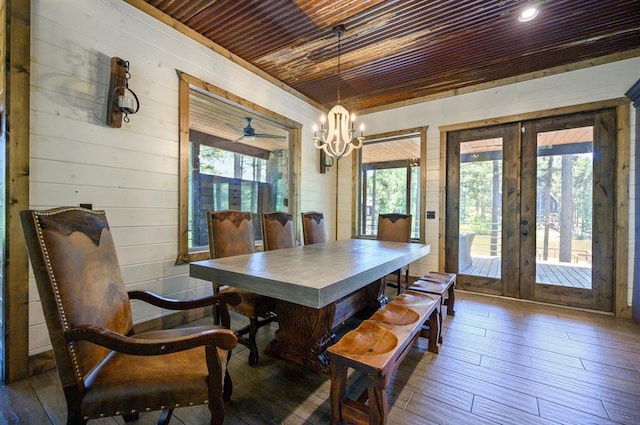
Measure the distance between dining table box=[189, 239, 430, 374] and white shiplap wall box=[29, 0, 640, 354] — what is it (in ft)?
3.60

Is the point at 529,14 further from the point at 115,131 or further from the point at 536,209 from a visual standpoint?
the point at 115,131

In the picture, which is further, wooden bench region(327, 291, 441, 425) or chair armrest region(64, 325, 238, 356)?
wooden bench region(327, 291, 441, 425)

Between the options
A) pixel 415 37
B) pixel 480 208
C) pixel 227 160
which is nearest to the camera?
pixel 415 37

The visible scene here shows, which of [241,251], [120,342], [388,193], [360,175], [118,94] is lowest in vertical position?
[120,342]

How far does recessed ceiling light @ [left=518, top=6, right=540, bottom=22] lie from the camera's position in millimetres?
2525

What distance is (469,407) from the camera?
65.2 inches

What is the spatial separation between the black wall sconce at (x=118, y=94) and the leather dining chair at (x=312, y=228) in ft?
6.80

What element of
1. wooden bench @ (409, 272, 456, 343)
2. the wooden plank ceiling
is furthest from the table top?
the wooden plank ceiling

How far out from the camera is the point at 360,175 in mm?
5305

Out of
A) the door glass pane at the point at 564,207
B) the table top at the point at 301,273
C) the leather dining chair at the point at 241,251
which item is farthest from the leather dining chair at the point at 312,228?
the door glass pane at the point at 564,207

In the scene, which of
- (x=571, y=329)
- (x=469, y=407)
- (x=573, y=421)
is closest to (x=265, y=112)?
(x=469, y=407)

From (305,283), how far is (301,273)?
23 centimetres

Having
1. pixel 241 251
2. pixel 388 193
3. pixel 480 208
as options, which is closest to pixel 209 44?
pixel 241 251

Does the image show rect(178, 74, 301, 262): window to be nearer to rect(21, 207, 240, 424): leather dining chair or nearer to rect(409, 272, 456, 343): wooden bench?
rect(21, 207, 240, 424): leather dining chair
